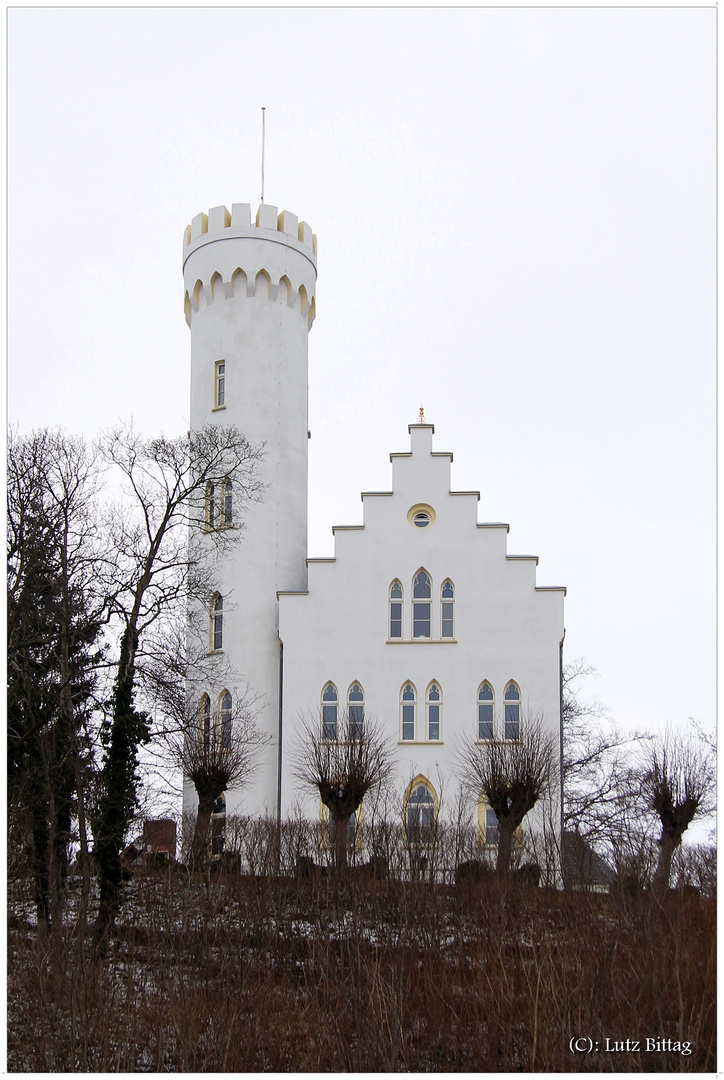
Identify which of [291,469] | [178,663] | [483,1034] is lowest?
[483,1034]

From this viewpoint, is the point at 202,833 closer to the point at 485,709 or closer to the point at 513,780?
the point at 513,780

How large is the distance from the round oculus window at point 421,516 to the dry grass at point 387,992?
18.2 m

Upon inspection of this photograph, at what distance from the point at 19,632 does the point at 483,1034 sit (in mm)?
13418

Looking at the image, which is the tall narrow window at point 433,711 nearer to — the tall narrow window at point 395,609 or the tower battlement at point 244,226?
the tall narrow window at point 395,609

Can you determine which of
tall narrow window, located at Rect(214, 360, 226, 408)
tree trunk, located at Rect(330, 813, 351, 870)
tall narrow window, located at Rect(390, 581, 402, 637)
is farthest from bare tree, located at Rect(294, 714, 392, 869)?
tall narrow window, located at Rect(214, 360, 226, 408)

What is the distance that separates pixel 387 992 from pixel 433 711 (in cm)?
2247

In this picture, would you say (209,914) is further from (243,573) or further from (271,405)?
(271,405)

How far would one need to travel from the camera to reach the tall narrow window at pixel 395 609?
130 ft

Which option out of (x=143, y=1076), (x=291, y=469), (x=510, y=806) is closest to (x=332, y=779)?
(x=510, y=806)

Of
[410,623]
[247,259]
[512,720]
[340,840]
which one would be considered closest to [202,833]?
[340,840]

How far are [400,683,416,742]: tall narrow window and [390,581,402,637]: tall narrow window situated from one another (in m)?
1.64

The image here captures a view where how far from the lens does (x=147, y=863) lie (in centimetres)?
A: 3047

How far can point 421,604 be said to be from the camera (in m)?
39.6

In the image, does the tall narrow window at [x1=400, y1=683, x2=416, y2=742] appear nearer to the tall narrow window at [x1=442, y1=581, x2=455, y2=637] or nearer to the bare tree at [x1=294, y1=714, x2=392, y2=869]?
the bare tree at [x1=294, y1=714, x2=392, y2=869]
